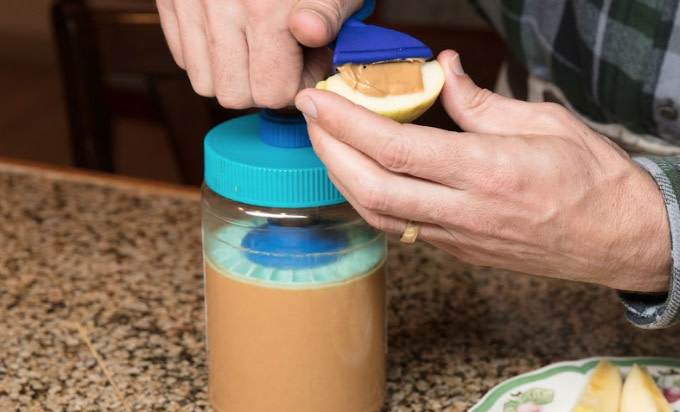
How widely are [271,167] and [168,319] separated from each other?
398 millimetres

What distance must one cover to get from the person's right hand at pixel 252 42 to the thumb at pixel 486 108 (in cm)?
11

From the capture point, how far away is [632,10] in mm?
1181

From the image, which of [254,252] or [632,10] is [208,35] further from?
[632,10]

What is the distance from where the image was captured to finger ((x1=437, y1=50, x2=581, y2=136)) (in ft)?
2.69

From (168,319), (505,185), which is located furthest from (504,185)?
(168,319)

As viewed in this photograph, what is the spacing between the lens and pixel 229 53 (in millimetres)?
870

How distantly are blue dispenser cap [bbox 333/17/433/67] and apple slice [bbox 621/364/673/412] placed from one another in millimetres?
418

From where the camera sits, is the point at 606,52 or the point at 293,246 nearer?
the point at 293,246

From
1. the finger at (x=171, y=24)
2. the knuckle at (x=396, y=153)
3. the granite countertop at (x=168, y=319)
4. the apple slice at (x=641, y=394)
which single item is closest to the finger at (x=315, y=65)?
the finger at (x=171, y=24)

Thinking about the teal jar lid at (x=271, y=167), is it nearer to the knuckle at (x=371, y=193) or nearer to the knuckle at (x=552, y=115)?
the knuckle at (x=371, y=193)

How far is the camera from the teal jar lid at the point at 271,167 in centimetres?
81

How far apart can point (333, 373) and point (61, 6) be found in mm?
1211

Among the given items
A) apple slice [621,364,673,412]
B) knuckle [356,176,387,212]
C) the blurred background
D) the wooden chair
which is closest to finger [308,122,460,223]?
knuckle [356,176,387,212]

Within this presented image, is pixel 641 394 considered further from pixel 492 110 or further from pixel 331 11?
pixel 331 11
